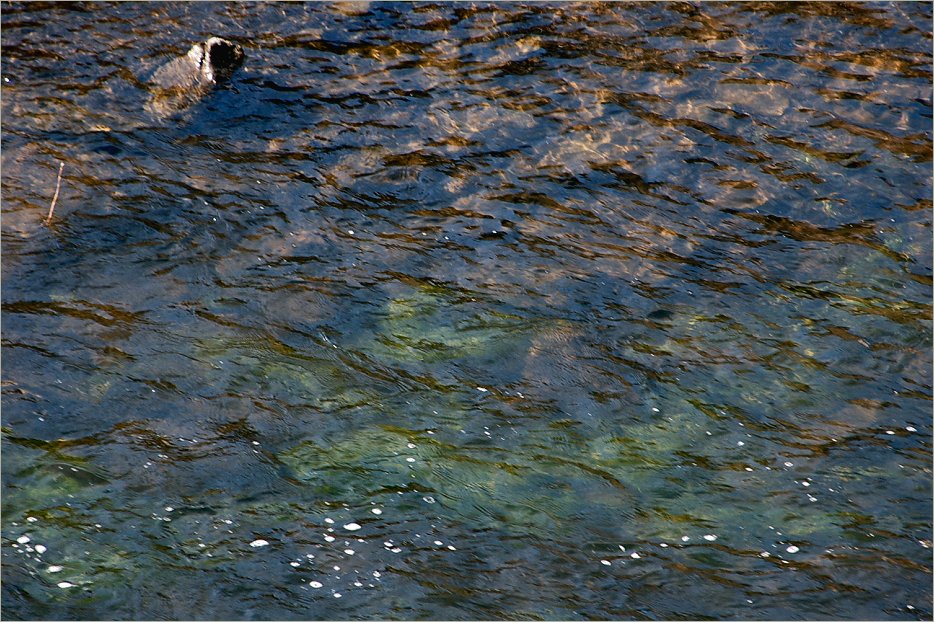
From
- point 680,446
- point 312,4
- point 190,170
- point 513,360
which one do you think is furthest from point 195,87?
point 680,446

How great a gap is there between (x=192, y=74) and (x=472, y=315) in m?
2.66

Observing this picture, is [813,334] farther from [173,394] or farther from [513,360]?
[173,394]

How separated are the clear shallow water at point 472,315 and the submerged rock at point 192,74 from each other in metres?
0.13

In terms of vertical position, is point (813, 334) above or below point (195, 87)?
below

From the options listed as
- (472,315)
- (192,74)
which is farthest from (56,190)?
(472,315)

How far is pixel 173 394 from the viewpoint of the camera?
3998 millimetres

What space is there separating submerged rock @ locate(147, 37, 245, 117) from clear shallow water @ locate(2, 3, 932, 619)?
5.0 inches

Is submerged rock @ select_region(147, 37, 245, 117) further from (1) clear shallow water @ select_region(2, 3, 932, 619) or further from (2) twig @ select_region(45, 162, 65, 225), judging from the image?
(2) twig @ select_region(45, 162, 65, 225)

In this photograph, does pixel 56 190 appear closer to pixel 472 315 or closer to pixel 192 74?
pixel 192 74

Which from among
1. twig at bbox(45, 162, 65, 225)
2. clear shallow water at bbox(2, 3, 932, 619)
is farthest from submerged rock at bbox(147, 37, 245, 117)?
twig at bbox(45, 162, 65, 225)

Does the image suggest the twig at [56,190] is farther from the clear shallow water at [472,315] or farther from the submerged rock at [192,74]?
the submerged rock at [192,74]

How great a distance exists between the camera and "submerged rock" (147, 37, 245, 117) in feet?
18.5

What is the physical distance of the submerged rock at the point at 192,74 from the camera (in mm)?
5645

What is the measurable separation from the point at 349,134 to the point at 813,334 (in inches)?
113
